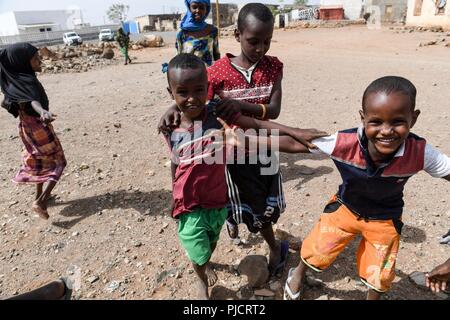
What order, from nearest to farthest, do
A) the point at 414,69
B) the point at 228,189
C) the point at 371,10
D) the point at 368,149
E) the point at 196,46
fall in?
the point at 368,149
the point at 228,189
the point at 196,46
the point at 414,69
the point at 371,10

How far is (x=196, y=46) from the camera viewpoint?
3637mm

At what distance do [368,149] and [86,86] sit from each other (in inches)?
368

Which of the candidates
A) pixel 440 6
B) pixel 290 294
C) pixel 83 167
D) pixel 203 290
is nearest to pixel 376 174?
pixel 290 294

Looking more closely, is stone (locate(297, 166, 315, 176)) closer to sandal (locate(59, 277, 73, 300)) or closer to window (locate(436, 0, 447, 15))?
sandal (locate(59, 277, 73, 300))

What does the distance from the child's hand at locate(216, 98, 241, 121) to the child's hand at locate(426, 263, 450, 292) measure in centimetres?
132

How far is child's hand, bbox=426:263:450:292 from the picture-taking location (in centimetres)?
173

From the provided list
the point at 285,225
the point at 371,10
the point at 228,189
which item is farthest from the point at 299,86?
the point at 371,10

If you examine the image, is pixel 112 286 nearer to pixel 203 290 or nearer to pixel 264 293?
pixel 203 290

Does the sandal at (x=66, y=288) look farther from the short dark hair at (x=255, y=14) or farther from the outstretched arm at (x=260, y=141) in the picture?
the short dark hair at (x=255, y=14)

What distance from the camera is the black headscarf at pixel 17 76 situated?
3.06m

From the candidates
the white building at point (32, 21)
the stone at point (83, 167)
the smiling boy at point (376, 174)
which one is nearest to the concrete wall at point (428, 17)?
the stone at point (83, 167)

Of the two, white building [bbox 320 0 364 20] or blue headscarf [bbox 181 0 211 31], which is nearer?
blue headscarf [bbox 181 0 211 31]

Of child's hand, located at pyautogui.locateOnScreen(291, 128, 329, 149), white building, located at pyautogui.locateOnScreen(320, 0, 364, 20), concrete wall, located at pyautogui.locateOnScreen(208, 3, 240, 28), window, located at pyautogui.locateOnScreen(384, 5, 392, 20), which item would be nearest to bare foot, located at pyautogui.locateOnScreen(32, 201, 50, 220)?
child's hand, located at pyautogui.locateOnScreen(291, 128, 329, 149)
